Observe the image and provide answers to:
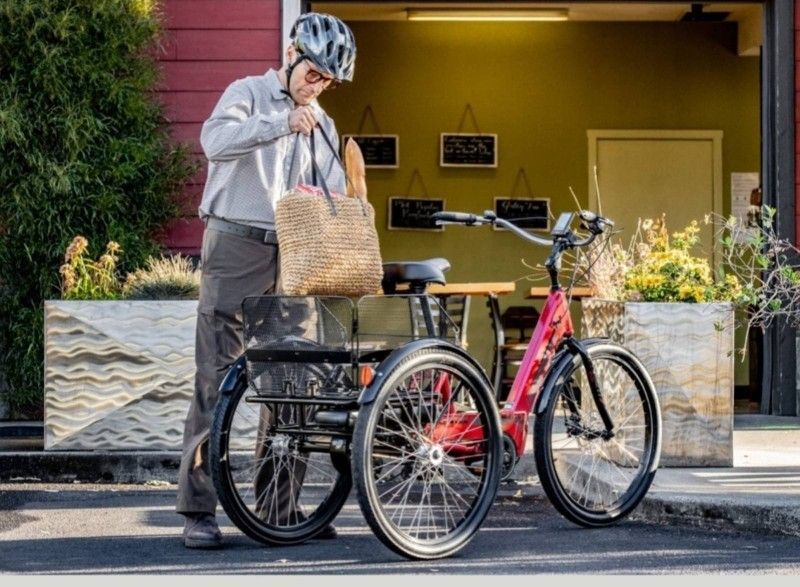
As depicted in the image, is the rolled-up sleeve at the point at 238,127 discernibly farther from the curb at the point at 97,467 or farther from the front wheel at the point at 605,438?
the curb at the point at 97,467

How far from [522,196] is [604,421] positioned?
26.3ft

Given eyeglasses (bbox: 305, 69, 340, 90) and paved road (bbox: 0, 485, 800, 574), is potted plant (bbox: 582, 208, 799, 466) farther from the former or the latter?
eyeglasses (bbox: 305, 69, 340, 90)

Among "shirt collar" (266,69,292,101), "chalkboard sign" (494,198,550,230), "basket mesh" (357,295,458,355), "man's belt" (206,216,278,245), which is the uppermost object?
"chalkboard sign" (494,198,550,230)

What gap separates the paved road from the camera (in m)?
5.08

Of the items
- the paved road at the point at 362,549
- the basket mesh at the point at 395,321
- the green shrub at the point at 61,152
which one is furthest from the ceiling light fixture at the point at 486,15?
the basket mesh at the point at 395,321

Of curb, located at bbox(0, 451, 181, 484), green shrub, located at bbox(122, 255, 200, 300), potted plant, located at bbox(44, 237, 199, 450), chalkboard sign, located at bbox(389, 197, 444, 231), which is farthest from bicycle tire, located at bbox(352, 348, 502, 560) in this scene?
chalkboard sign, located at bbox(389, 197, 444, 231)

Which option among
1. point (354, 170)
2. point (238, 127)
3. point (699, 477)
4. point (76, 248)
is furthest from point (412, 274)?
point (76, 248)

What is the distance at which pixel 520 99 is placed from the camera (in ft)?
45.8

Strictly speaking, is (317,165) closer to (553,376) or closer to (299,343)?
(299,343)

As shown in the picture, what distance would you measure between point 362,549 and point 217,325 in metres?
0.92

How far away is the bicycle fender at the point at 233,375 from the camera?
17.4 feet

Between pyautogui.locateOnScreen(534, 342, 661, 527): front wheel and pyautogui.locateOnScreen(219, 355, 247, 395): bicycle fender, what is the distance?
1167 mm

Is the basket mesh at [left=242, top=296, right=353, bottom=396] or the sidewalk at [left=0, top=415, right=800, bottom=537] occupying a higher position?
the basket mesh at [left=242, top=296, right=353, bottom=396]

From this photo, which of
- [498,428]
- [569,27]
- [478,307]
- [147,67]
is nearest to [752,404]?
[478,307]
